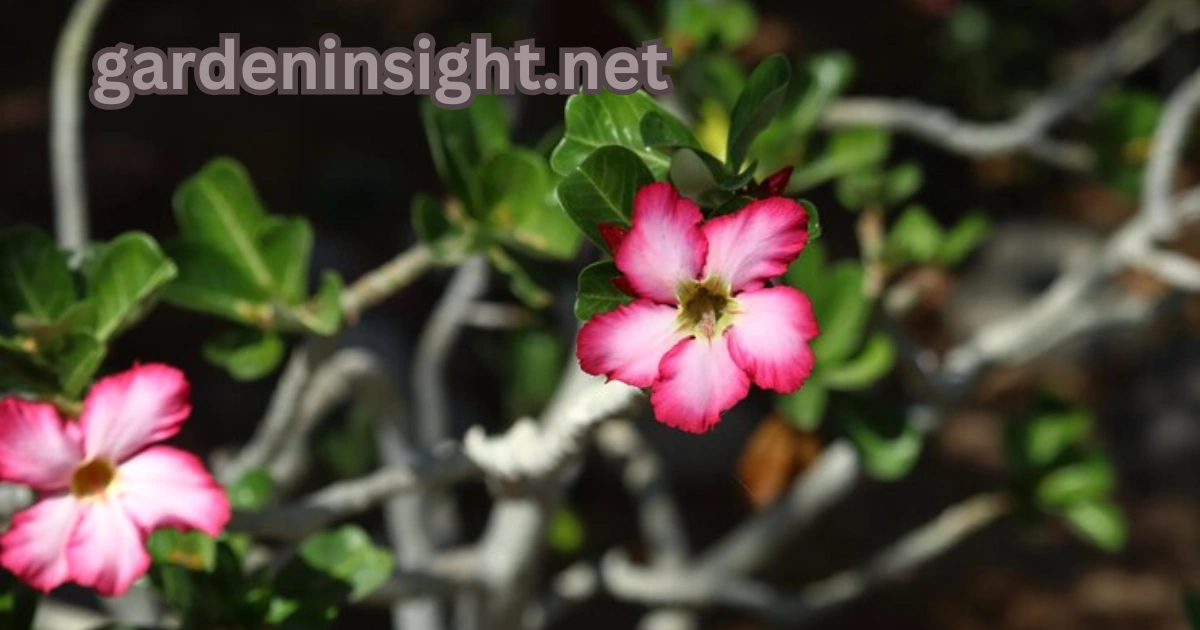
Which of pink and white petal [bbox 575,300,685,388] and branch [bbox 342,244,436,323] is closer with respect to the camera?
pink and white petal [bbox 575,300,685,388]

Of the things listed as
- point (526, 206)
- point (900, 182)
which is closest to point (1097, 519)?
point (900, 182)

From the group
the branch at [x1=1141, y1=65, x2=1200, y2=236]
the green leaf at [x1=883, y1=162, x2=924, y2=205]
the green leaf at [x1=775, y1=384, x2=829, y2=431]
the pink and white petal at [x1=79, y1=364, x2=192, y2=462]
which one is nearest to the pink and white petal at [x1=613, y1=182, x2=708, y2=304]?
the pink and white petal at [x1=79, y1=364, x2=192, y2=462]

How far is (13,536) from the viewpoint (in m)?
0.56

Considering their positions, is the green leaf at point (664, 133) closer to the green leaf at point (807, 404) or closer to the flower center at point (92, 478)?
the flower center at point (92, 478)

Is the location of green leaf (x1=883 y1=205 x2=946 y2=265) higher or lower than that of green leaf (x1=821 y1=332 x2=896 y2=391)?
higher

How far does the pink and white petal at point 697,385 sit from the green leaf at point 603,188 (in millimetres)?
71

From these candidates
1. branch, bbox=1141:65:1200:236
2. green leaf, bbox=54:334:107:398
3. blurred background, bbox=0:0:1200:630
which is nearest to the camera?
green leaf, bbox=54:334:107:398

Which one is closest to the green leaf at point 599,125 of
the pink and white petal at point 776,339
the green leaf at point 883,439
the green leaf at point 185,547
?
the pink and white petal at point 776,339

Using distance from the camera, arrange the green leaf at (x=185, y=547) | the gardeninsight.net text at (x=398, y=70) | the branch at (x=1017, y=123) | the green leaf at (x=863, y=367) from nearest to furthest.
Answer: the green leaf at (x=185, y=547) → the gardeninsight.net text at (x=398, y=70) → the green leaf at (x=863, y=367) → the branch at (x=1017, y=123)

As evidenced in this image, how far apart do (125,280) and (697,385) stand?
1.12ft

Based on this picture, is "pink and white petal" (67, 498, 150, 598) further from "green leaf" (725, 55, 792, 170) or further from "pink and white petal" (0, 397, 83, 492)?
"green leaf" (725, 55, 792, 170)

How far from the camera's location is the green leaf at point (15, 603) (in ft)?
2.22

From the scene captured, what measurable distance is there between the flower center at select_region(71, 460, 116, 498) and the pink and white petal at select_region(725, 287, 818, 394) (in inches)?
11.4

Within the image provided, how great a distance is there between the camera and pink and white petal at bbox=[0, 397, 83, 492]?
56cm
